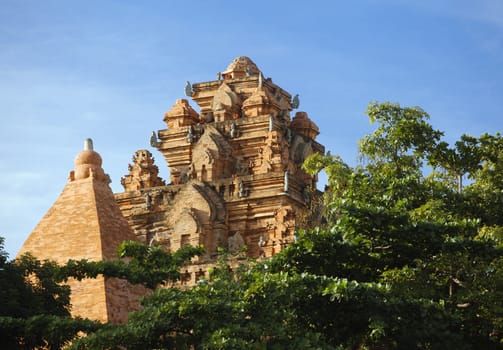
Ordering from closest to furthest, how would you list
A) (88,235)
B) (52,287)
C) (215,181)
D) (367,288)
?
1. (367,288)
2. (52,287)
3. (88,235)
4. (215,181)

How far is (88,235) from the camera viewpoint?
108ft

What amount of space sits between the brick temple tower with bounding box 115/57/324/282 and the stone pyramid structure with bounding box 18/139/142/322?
8.92 meters

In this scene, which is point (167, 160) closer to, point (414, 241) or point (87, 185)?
point (87, 185)

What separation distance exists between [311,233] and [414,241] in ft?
7.79

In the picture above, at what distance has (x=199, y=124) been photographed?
5150cm

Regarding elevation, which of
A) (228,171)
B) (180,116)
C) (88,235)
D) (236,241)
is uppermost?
(180,116)

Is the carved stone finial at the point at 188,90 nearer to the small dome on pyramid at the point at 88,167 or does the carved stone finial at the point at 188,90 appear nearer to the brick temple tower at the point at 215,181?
the brick temple tower at the point at 215,181

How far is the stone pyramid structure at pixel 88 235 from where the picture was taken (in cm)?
3145

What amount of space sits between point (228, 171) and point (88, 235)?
55.6 ft

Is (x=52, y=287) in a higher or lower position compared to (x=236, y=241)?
lower

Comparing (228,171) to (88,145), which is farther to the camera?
(228,171)

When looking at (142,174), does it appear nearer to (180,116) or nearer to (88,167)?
(180,116)

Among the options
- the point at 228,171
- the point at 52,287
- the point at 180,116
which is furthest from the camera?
the point at 180,116

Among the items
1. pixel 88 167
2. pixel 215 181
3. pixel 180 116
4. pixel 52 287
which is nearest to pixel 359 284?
pixel 52 287
